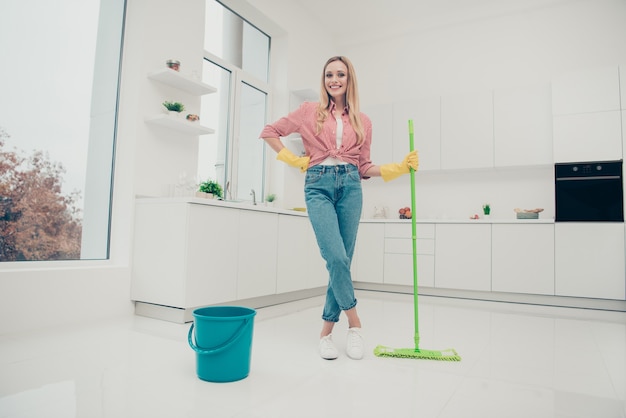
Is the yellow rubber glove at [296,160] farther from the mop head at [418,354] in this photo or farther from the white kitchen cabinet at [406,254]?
the white kitchen cabinet at [406,254]

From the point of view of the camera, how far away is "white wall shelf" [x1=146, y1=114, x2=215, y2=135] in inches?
117

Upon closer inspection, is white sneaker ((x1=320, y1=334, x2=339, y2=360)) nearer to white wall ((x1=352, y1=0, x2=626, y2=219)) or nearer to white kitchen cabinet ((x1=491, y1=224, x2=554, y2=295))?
white kitchen cabinet ((x1=491, y1=224, x2=554, y2=295))

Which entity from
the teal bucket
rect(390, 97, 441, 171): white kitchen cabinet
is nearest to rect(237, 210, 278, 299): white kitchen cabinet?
the teal bucket

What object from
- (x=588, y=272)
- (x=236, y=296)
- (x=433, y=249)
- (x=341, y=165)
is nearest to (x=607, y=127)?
(x=588, y=272)

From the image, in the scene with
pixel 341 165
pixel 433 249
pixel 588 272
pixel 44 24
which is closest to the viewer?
pixel 341 165

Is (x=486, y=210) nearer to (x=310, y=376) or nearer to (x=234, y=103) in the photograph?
(x=234, y=103)

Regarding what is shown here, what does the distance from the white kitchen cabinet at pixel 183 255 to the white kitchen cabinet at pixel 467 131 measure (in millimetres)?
2650

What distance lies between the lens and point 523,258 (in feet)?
12.8

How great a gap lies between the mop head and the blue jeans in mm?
269

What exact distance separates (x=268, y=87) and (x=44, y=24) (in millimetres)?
2337

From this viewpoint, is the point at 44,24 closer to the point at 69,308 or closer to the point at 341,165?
the point at 69,308

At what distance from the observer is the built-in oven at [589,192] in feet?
11.9

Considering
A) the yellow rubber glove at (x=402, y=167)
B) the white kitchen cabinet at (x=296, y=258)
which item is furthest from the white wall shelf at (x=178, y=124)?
the yellow rubber glove at (x=402, y=167)

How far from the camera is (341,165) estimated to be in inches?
80.4
